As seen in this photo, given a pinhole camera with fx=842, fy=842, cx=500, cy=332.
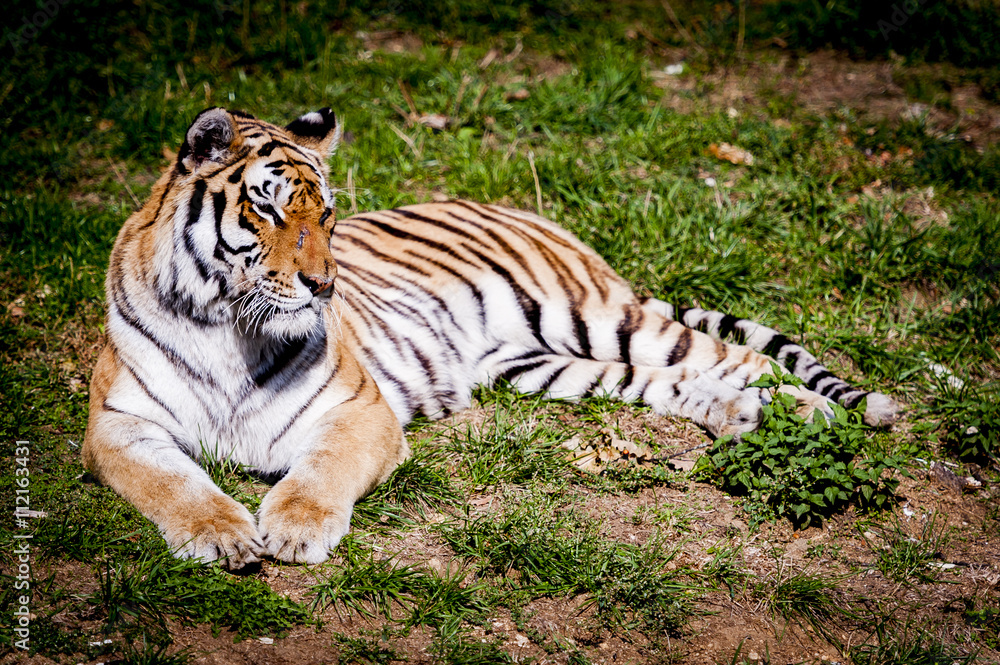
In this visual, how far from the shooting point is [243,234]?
2912mm

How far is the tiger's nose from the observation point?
2.90m

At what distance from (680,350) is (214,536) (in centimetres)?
239

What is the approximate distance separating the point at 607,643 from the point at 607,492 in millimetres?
831

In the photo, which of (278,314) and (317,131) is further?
(317,131)

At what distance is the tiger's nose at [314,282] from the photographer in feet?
9.50

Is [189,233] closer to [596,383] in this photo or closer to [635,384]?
[596,383]

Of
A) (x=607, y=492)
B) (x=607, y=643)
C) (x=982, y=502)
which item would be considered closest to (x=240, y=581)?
A: (x=607, y=643)

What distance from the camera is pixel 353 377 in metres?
3.48

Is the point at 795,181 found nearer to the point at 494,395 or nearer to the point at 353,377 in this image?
the point at 494,395

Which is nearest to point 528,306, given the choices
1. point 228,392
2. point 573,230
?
point 573,230
